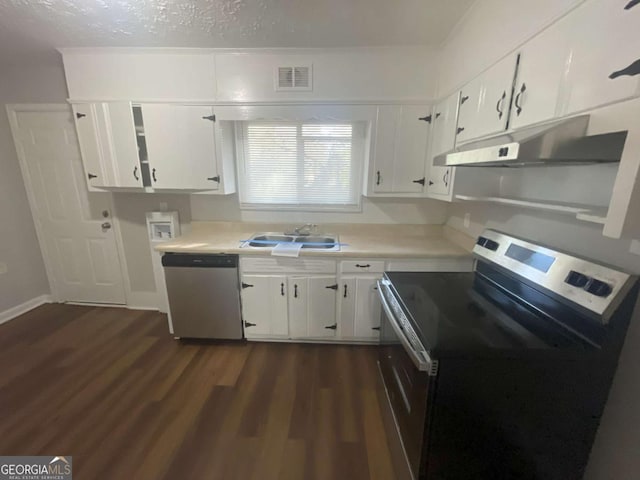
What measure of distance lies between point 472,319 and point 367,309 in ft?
3.86

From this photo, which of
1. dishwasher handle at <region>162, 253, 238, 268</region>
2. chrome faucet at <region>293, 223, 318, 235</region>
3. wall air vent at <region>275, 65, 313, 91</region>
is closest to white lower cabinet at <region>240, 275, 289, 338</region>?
dishwasher handle at <region>162, 253, 238, 268</region>

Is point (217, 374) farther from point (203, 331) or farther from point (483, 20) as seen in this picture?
point (483, 20)

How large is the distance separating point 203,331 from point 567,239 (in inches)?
104

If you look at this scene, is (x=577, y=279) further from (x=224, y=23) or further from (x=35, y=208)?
(x=35, y=208)

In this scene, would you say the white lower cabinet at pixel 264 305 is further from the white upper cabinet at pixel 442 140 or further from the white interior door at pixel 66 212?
the white interior door at pixel 66 212

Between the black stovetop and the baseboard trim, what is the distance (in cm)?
389

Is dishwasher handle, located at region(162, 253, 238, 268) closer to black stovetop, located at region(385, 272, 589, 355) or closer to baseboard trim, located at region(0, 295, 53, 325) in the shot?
black stovetop, located at region(385, 272, 589, 355)

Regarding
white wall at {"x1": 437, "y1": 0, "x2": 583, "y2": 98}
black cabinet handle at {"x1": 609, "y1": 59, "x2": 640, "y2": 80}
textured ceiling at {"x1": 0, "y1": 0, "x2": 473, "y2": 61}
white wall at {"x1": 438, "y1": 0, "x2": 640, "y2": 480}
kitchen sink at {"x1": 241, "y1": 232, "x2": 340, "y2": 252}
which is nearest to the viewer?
black cabinet handle at {"x1": 609, "y1": 59, "x2": 640, "y2": 80}

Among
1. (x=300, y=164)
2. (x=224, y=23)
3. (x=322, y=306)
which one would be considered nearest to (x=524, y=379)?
(x=322, y=306)

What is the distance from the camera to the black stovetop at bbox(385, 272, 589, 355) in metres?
1.03

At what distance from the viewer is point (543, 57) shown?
3.65 feet

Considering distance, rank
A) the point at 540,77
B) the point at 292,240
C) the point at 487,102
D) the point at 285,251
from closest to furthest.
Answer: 1. the point at 540,77
2. the point at 487,102
3. the point at 285,251
4. the point at 292,240

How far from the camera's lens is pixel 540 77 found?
1.12 meters

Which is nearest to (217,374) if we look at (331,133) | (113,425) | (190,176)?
(113,425)
